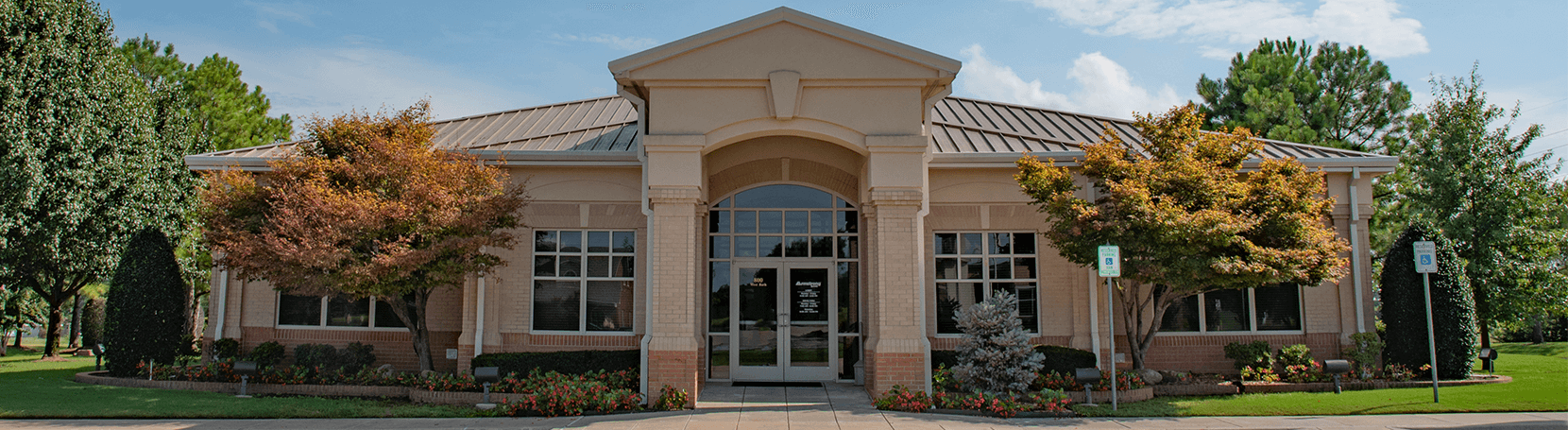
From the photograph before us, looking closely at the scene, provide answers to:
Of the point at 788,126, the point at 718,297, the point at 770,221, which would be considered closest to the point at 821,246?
the point at 770,221

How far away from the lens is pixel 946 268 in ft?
45.3

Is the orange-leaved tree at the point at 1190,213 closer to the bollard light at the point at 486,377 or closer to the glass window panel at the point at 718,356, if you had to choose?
the glass window panel at the point at 718,356

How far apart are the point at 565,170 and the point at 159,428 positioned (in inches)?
253

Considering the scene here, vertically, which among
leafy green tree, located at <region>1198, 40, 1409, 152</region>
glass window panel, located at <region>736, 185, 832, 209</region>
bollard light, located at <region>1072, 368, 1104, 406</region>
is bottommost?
bollard light, located at <region>1072, 368, 1104, 406</region>

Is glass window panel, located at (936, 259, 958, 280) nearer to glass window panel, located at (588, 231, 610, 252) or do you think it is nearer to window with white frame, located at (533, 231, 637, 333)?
window with white frame, located at (533, 231, 637, 333)

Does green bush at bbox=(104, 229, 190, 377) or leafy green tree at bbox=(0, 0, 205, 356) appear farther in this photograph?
leafy green tree at bbox=(0, 0, 205, 356)

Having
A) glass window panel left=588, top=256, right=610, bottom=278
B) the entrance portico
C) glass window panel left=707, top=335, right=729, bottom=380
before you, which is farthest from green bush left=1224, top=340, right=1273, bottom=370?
glass window panel left=588, top=256, right=610, bottom=278

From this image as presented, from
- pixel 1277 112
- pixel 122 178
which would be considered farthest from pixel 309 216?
pixel 1277 112

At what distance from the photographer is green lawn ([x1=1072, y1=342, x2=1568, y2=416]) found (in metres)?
10.5

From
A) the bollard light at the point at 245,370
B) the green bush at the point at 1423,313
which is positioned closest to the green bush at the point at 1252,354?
the green bush at the point at 1423,313

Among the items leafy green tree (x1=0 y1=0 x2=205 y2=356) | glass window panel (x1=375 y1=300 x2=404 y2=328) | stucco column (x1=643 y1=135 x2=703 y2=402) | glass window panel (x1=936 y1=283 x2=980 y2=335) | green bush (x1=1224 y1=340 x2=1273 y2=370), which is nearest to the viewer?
stucco column (x1=643 y1=135 x2=703 y2=402)

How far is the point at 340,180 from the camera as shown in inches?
477

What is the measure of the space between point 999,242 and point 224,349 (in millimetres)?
12974

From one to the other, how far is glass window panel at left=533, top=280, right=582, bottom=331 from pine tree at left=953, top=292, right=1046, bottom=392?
6328 mm
